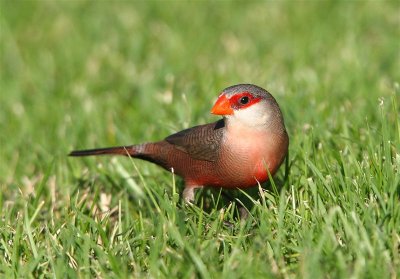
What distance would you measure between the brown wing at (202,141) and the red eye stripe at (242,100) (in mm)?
211

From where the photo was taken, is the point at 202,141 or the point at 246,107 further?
the point at 202,141

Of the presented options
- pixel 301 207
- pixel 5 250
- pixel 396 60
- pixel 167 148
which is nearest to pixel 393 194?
pixel 301 207

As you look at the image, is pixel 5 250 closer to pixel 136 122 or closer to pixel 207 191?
pixel 207 191

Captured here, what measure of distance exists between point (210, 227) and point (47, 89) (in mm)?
3861

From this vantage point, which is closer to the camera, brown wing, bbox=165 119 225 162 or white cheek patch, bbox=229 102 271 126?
white cheek patch, bbox=229 102 271 126

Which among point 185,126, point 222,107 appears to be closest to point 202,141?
point 222,107

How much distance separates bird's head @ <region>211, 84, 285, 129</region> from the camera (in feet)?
13.5

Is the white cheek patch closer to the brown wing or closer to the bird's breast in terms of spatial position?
the bird's breast

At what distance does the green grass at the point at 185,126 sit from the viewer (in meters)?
3.54

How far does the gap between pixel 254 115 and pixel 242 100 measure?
103 millimetres

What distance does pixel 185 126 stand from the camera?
5.52 metres

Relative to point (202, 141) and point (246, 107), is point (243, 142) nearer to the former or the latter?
point (246, 107)

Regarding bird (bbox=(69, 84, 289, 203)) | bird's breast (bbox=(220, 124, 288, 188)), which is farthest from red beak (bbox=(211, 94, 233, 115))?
bird's breast (bbox=(220, 124, 288, 188))

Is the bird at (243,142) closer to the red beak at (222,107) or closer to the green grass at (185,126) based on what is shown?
the red beak at (222,107)
